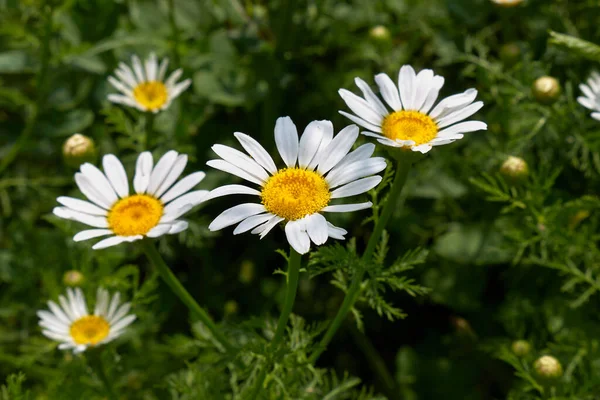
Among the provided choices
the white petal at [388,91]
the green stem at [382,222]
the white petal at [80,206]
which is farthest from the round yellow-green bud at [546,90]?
the white petal at [80,206]

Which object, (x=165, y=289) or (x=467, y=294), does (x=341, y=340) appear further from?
(x=165, y=289)

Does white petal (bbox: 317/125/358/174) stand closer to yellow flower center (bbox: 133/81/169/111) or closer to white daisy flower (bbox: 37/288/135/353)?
white daisy flower (bbox: 37/288/135/353)

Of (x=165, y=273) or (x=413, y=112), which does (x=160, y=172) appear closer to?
(x=165, y=273)

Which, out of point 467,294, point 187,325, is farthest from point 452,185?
point 187,325

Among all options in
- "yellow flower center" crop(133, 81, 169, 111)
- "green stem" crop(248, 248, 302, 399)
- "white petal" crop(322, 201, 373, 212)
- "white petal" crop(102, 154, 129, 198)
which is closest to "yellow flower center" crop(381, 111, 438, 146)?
"white petal" crop(322, 201, 373, 212)

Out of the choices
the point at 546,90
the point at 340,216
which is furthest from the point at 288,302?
the point at 546,90
